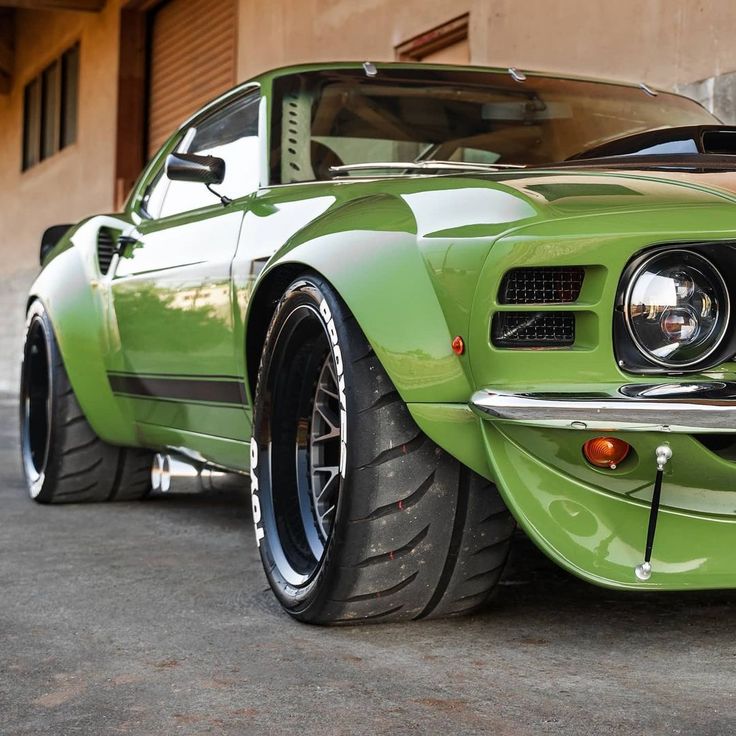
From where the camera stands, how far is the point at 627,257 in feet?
7.13

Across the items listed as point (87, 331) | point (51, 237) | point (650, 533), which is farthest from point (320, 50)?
point (650, 533)

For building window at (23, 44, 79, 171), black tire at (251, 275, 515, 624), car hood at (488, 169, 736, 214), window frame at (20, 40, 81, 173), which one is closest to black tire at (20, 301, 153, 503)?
black tire at (251, 275, 515, 624)

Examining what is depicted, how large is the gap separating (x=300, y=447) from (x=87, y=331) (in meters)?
1.78

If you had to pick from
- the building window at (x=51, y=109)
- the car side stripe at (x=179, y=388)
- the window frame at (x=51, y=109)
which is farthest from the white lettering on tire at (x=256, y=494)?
the building window at (x=51, y=109)

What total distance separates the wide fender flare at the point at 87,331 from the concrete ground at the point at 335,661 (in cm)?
105

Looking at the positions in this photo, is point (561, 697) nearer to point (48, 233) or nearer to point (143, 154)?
point (48, 233)

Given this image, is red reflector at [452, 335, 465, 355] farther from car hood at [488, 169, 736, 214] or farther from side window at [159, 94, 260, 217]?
side window at [159, 94, 260, 217]

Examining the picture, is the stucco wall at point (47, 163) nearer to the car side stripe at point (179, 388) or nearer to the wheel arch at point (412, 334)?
the car side stripe at point (179, 388)

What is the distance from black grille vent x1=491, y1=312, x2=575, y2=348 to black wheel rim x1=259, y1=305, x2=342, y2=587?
2.07ft

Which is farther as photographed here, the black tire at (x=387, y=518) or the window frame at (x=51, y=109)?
the window frame at (x=51, y=109)

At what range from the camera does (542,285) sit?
223 cm

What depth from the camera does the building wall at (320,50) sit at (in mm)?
Result: 6133

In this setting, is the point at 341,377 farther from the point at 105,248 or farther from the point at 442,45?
the point at 442,45

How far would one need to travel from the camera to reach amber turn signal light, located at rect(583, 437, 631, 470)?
223 cm
